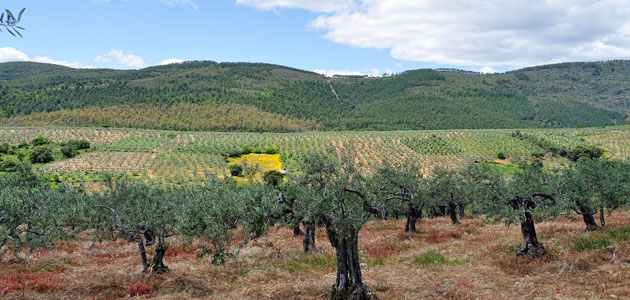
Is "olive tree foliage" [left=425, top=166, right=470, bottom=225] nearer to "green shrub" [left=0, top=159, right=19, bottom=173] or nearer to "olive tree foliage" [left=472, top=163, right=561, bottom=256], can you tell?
Result: "olive tree foliage" [left=472, top=163, right=561, bottom=256]

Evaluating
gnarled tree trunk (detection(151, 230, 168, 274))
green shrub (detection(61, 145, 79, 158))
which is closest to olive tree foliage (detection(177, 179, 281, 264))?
gnarled tree trunk (detection(151, 230, 168, 274))

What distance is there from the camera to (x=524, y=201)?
21.1 metres

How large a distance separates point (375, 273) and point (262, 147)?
3452 inches

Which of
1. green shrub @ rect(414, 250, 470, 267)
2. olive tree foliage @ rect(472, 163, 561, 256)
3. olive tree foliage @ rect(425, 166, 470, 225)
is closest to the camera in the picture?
olive tree foliage @ rect(472, 163, 561, 256)

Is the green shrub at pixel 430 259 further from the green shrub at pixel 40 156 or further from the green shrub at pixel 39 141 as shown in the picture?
the green shrub at pixel 39 141

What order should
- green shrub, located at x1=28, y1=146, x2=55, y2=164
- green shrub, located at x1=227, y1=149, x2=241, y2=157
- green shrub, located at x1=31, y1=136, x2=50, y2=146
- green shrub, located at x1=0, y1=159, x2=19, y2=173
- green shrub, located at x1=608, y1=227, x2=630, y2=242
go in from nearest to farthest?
green shrub, located at x1=608, y1=227, x2=630, y2=242 < green shrub, located at x1=0, y1=159, x2=19, y2=173 < green shrub, located at x1=28, y1=146, x2=55, y2=164 < green shrub, located at x1=227, y1=149, x2=241, y2=157 < green shrub, located at x1=31, y1=136, x2=50, y2=146

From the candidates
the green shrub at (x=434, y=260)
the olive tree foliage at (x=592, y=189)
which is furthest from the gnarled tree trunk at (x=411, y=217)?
the olive tree foliage at (x=592, y=189)

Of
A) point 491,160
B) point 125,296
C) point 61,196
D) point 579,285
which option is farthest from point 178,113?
point 579,285

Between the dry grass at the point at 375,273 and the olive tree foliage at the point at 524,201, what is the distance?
160 centimetres

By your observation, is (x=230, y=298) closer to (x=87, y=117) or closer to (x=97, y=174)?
(x=97, y=174)

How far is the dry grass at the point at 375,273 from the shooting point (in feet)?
52.0

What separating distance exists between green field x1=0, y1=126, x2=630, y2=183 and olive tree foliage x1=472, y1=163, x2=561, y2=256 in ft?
173

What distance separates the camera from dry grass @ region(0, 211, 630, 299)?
623 inches

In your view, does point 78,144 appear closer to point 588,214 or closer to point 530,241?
point 530,241
